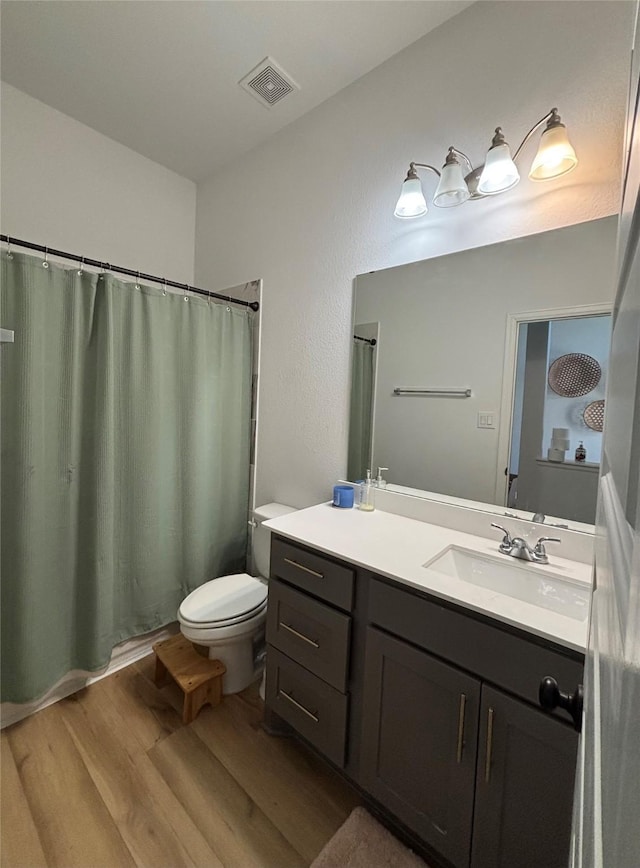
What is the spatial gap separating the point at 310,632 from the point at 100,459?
117 cm

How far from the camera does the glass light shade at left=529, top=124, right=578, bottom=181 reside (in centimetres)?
112

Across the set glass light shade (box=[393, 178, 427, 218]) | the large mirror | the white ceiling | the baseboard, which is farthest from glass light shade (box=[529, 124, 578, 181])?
the baseboard

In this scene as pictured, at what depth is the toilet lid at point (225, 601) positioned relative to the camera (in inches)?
62.4

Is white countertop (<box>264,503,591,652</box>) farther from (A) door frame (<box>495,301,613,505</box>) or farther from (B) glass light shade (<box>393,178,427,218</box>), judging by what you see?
(B) glass light shade (<box>393,178,427,218</box>)

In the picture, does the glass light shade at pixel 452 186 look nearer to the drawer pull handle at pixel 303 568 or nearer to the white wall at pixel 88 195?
the drawer pull handle at pixel 303 568

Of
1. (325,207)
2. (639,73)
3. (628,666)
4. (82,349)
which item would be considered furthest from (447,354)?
(82,349)

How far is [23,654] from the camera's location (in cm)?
147

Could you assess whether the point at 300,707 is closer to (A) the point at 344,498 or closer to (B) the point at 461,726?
(B) the point at 461,726

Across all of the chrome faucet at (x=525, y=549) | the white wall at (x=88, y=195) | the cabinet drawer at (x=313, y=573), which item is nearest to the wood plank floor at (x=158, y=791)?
the cabinet drawer at (x=313, y=573)

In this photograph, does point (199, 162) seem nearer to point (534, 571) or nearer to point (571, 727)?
point (534, 571)

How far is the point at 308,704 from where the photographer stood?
1.29 m

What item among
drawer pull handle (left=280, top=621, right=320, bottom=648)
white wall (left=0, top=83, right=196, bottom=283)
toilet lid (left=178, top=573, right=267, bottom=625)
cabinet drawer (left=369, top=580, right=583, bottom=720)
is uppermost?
white wall (left=0, top=83, right=196, bottom=283)

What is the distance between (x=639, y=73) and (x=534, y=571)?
117 cm

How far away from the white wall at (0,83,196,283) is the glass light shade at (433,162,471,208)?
1.83 meters
